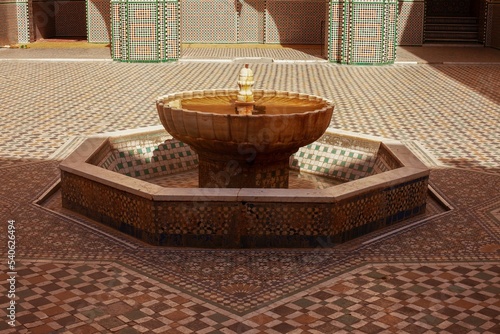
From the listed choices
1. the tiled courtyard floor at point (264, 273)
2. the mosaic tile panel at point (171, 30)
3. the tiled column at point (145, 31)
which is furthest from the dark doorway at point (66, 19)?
the tiled courtyard floor at point (264, 273)

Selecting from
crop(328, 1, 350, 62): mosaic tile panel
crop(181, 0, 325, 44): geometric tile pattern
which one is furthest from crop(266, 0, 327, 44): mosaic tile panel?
crop(328, 1, 350, 62): mosaic tile panel

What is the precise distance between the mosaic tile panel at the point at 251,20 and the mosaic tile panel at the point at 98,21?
7.21 ft

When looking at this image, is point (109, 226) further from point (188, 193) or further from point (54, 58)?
point (54, 58)

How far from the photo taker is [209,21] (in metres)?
Result: 12.9

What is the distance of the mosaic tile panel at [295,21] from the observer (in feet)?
42.2

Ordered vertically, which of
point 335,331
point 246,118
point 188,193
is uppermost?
point 246,118

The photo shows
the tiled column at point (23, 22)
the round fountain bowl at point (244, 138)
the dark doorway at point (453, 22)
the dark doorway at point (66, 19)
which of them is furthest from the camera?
the dark doorway at point (66, 19)

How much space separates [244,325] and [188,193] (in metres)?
0.85

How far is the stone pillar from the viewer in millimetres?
10195

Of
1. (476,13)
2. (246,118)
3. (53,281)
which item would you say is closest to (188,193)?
(246,118)

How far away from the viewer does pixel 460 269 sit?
3.05 meters

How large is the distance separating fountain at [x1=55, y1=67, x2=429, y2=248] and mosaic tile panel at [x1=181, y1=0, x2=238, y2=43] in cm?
867

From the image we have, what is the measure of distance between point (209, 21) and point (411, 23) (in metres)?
3.39

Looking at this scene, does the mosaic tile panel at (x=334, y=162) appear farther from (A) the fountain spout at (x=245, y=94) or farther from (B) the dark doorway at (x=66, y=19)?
(B) the dark doorway at (x=66, y=19)
